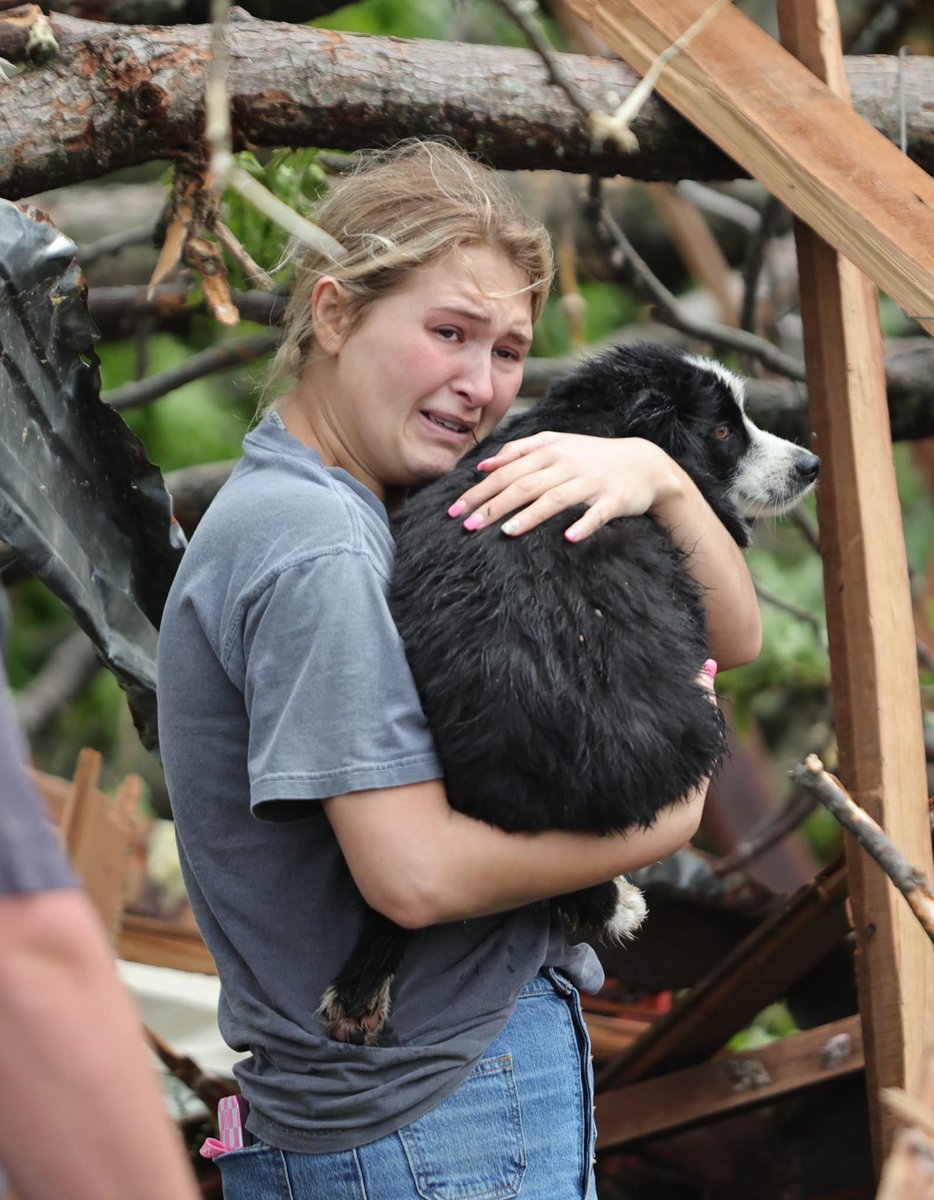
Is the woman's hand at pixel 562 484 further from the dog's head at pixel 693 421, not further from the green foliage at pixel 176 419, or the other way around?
the green foliage at pixel 176 419

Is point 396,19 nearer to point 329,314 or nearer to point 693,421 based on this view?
point 693,421

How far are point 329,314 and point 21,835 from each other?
4.08 ft

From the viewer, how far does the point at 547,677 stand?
175 centimetres

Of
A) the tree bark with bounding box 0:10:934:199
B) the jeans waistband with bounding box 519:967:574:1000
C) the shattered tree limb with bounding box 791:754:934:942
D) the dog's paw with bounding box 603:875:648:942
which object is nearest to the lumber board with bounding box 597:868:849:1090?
the dog's paw with bounding box 603:875:648:942

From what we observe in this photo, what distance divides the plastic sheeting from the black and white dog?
0.65 meters

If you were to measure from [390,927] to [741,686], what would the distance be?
3440mm

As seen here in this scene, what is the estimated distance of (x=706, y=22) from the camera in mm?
2484

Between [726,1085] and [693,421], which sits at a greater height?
[693,421]

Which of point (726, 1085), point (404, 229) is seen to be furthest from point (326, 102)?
point (726, 1085)

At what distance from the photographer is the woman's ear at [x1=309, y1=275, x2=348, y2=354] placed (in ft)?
6.39

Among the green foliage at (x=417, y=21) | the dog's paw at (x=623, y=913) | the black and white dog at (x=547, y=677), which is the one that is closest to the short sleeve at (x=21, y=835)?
the black and white dog at (x=547, y=677)

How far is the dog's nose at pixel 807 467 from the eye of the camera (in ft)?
Answer: 8.75

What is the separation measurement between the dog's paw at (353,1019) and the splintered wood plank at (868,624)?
3.52 feet

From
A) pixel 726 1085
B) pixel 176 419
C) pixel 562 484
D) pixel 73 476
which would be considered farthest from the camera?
pixel 176 419
